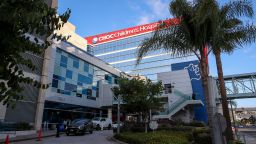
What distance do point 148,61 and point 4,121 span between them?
64.7m

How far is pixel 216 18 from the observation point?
36.6 ft

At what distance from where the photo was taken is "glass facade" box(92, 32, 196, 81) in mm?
80338

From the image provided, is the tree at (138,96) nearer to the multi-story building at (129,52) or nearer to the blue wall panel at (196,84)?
the blue wall panel at (196,84)

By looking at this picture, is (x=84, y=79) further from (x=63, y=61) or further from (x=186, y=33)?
(x=186, y=33)

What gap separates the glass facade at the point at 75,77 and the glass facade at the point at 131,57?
36939 mm

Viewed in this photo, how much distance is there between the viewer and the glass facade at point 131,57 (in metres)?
80.3

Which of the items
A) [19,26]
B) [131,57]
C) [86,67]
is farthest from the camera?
[131,57]

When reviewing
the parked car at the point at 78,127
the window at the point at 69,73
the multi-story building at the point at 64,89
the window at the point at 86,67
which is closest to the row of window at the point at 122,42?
the multi-story building at the point at 64,89

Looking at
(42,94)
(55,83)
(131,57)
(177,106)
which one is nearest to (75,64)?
(55,83)

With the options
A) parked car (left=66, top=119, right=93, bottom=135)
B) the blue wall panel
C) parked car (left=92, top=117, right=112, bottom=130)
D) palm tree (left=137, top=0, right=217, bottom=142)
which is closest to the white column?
parked car (left=66, top=119, right=93, bottom=135)

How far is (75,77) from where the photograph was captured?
1470 inches

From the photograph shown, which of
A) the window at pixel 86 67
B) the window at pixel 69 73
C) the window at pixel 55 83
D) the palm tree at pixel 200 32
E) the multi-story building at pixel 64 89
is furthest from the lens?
the window at pixel 86 67

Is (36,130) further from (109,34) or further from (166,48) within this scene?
(109,34)

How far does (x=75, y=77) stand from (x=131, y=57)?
4912cm
